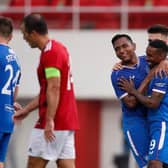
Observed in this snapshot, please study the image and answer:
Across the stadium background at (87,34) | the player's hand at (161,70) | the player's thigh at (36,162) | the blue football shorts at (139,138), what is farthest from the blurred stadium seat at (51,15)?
the player's hand at (161,70)

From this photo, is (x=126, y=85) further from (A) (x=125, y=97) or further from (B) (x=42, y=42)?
(B) (x=42, y=42)

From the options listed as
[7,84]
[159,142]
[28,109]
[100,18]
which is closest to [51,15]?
[100,18]

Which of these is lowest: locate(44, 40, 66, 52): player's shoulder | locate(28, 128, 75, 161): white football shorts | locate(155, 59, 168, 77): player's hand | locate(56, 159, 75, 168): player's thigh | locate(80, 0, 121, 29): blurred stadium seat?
locate(56, 159, 75, 168): player's thigh

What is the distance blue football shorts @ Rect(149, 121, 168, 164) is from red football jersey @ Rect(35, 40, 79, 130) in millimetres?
753

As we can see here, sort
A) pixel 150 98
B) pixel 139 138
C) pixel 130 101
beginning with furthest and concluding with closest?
pixel 139 138 < pixel 130 101 < pixel 150 98

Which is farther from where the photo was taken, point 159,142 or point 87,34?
point 87,34

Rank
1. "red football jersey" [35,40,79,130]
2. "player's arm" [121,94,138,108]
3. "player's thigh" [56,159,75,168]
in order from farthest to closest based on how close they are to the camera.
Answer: "player's thigh" [56,159,75,168] < "player's arm" [121,94,138,108] < "red football jersey" [35,40,79,130]

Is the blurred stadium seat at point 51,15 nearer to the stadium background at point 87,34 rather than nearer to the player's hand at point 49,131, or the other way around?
the stadium background at point 87,34

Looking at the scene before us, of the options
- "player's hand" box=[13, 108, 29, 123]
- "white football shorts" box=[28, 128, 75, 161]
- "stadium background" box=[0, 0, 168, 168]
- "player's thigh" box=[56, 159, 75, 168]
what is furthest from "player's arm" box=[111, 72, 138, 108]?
"stadium background" box=[0, 0, 168, 168]

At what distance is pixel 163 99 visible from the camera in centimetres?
1176

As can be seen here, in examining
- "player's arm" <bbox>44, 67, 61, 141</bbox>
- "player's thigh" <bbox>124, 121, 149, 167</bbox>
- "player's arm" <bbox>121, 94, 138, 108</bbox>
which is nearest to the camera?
"player's arm" <bbox>44, 67, 61, 141</bbox>

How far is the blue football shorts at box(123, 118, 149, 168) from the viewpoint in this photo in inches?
472

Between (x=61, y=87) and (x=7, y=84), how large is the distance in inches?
22.5

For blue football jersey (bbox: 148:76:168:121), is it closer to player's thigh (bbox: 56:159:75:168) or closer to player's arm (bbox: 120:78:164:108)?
player's arm (bbox: 120:78:164:108)
